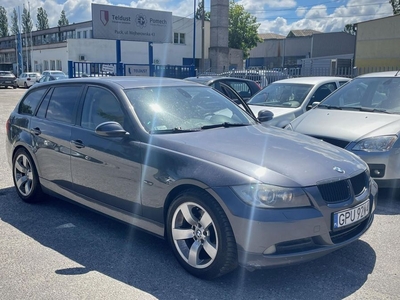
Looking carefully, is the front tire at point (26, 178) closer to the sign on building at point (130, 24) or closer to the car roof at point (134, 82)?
the car roof at point (134, 82)

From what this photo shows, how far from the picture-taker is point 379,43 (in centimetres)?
3088

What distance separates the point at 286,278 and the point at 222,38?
38863 millimetres

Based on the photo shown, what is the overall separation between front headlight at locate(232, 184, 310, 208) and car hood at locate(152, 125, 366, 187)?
57 mm

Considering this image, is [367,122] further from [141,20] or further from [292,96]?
[141,20]

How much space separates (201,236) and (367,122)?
137 inches

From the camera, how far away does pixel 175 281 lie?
3490 millimetres

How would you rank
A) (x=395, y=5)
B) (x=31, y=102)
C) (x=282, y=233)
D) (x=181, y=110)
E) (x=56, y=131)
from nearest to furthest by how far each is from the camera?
(x=282, y=233), (x=181, y=110), (x=56, y=131), (x=31, y=102), (x=395, y=5)

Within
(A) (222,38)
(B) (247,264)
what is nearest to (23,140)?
(B) (247,264)

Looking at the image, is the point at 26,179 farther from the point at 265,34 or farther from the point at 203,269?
the point at 265,34

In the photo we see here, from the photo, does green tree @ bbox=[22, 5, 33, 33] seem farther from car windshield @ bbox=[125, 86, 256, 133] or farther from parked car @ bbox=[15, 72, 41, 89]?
car windshield @ bbox=[125, 86, 256, 133]

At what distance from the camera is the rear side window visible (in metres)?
5.54

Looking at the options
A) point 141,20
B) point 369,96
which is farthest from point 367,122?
point 141,20

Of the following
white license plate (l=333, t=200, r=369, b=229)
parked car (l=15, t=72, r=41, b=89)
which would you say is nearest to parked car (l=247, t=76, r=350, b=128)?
white license plate (l=333, t=200, r=369, b=229)

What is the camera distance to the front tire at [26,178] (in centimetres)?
539
